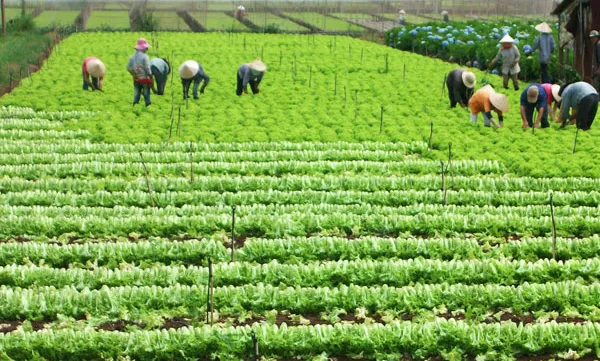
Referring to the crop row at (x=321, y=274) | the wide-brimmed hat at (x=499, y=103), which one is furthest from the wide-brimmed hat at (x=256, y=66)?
the crop row at (x=321, y=274)

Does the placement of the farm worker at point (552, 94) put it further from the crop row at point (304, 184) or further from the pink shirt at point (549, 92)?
the crop row at point (304, 184)

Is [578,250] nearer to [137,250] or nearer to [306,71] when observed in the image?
[137,250]

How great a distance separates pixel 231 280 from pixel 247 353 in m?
1.57

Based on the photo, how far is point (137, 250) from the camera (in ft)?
30.6

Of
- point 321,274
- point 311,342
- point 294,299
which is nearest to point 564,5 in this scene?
point 321,274

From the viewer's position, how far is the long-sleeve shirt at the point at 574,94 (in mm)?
15398

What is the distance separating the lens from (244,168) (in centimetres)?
1325

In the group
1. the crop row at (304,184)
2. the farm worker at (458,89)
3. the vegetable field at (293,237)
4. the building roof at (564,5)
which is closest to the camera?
the vegetable field at (293,237)

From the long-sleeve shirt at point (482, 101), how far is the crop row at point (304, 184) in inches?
142

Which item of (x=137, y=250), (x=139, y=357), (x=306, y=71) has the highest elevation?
(x=306, y=71)

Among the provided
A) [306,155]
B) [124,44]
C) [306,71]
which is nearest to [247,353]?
[306,155]

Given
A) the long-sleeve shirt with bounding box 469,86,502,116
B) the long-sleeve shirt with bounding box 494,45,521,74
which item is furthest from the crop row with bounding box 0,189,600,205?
the long-sleeve shirt with bounding box 494,45,521,74

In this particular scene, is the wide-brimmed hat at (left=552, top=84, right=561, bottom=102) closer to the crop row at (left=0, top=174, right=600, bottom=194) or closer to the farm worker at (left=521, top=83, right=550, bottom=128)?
the farm worker at (left=521, top=83, right=550, bottom=128)

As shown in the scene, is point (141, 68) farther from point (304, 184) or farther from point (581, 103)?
point (581, 103)
